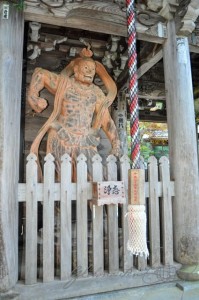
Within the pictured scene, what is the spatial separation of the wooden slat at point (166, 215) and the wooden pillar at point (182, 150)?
94mm

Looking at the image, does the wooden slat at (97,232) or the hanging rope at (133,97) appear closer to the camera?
the hanging rope at (133,97)

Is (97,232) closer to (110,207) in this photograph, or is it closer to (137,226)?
(110,207)

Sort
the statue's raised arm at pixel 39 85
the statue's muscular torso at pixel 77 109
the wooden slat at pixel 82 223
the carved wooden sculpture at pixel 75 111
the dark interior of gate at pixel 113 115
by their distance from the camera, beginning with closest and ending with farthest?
the wooden slat at pixel 82 223 → the dark interior of gate at pixel 113 115 → the statue's raised arm at pixel 39 85 → the carved wooden sculpture at pixel 75 111 → the statue's muscular torso at pixel 77 109

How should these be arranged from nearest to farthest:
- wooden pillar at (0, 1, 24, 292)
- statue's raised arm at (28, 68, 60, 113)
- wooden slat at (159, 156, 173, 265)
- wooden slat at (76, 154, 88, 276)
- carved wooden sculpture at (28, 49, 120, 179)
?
wooden pillar at (0, 1, 24, 292), wooden slat at (76, 154, 88, 276), wooden slat at (159, 156, 173, 265), statue's raised arm at (28, 68, 60, 113), carved wooden sculpture at (28, 49, 120, 179)

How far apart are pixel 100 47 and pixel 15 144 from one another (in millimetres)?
2688

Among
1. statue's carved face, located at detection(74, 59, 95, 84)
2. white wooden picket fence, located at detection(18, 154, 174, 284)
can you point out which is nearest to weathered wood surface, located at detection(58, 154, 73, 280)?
white wooden picket fence, located at detection(18, 154, 174, 284)

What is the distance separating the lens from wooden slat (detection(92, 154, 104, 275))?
2.40 meters

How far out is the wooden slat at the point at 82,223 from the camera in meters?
2.37

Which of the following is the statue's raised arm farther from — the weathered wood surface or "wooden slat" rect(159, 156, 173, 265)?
"wooden slat" rect(159, 156, 173, 265)

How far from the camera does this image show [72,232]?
8.44 ft

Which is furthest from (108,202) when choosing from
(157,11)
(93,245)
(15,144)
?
(157,11)

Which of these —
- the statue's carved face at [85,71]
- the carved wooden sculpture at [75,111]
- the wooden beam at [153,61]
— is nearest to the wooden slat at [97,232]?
the carved wooden sculpture at [75,111]

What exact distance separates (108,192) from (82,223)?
40cm

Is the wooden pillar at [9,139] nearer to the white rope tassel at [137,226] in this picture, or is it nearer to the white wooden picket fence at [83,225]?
the white wooden picket fence at [83,225]
